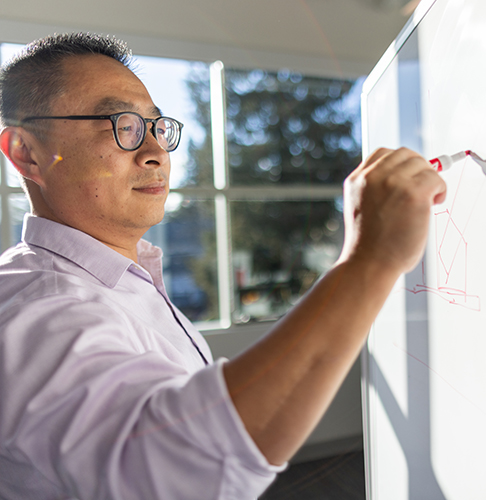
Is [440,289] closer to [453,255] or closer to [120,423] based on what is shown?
[453,255]

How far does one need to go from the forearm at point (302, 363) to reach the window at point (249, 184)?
157 cm

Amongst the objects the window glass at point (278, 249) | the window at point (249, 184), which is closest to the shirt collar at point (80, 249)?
the window at point (249, 184)

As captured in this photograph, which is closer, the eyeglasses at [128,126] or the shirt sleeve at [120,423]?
the shirt sleeve at [120,423]

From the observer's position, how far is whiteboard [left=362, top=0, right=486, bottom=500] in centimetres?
41

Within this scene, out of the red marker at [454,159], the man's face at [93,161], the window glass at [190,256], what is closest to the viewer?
the red marker at [454,159]

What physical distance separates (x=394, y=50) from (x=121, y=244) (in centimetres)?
50

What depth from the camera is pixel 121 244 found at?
59cm

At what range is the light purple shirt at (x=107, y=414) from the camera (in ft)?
0.85

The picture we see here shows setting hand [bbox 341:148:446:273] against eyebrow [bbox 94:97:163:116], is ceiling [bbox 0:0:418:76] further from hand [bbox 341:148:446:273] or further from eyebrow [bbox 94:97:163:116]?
hand [bbox 341:148:446:273]

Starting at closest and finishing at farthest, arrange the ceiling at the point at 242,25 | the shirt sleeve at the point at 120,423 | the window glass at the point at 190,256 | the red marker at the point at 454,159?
the shirt sleeve at the point at 120,423 < the red marker at the point at 454,159 < the ceiling at the point at 242,25 < the window glass at the point at 190,256

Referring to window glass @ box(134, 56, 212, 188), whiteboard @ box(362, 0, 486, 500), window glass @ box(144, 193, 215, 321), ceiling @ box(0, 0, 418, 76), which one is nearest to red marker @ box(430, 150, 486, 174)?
whiteboard @ box(362, 0, 486, 500)

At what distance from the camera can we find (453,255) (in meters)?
0.45

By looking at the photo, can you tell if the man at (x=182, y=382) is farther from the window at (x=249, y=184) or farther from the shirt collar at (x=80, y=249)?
the window at (x=249, y=184)

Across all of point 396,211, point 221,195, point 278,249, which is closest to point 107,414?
point 396,211
